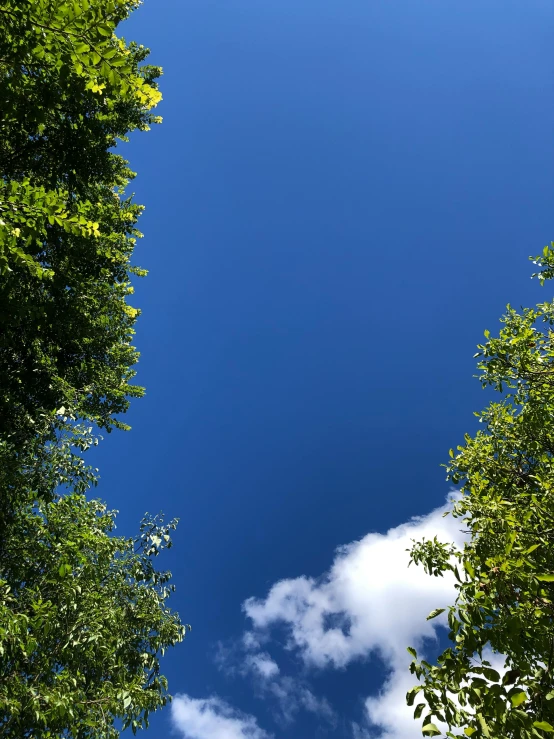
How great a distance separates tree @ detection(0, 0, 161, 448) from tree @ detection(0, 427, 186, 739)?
159 centimetres

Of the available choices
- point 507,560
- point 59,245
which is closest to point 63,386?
point 59,245

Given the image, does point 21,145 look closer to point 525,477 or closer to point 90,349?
point 90,349

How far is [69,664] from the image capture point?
6168 mm

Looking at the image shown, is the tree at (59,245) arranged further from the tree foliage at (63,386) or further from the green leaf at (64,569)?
the green leaf at (64,569)

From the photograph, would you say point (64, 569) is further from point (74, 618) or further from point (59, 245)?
point (59, 245)

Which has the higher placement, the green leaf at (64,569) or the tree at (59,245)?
the tree at (59,245)

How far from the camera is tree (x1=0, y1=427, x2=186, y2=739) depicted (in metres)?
5.23

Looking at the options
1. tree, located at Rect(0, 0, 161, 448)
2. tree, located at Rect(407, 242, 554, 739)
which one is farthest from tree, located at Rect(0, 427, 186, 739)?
tree, located at Rect(407, 242, 554, 739)

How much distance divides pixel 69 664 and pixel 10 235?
21.6 feet

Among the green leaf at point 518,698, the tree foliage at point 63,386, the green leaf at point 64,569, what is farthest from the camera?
the green leaf at point 64,569

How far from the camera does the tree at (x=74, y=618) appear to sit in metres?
5.23

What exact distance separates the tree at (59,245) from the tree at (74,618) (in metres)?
1.59

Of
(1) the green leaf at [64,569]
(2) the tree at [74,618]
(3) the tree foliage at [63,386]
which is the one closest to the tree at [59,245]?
(3) the tree foliage at [63,386]

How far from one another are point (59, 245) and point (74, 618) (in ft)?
26.9
